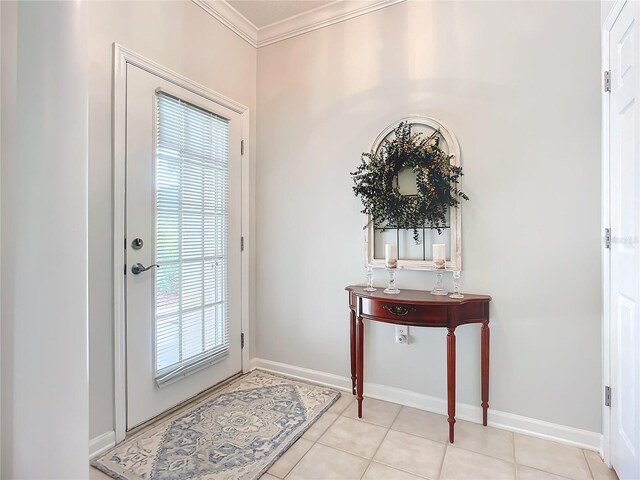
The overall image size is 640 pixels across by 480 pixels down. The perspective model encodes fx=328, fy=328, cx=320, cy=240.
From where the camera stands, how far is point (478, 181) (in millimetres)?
2020

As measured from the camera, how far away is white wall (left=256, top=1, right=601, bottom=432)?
5.90 ft

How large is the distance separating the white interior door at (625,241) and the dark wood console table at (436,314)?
571 millimetres

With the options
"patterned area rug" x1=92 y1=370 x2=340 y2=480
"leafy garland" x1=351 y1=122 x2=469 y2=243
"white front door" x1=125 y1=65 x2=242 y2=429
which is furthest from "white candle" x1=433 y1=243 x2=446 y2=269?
"white front door" x1=125 y1=65 x2=242 y2=429

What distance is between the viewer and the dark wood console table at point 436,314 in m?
1.82

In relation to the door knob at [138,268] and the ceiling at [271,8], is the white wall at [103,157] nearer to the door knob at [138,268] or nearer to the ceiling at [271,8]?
the door knob at [138,268]

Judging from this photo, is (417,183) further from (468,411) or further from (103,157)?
(103,157)

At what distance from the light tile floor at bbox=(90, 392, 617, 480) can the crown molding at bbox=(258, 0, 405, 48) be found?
109 inches

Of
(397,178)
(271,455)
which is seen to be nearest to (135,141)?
(397,178)

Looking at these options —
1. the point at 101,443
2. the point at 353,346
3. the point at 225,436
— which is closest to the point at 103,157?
the point at 101,443

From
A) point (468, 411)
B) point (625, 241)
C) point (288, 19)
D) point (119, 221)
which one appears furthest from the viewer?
point (288, 19)

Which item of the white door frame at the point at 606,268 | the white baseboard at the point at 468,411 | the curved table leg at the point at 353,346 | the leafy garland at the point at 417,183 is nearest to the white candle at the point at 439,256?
the leafy garland at the point at 417,183

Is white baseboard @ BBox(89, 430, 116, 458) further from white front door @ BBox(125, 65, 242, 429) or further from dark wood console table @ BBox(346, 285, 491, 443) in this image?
dark wood console table @ BBox(346, 285, 491, 443)

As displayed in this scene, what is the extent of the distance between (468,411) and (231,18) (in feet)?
10.5

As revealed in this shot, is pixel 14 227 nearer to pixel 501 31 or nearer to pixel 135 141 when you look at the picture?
pixel 135 141
